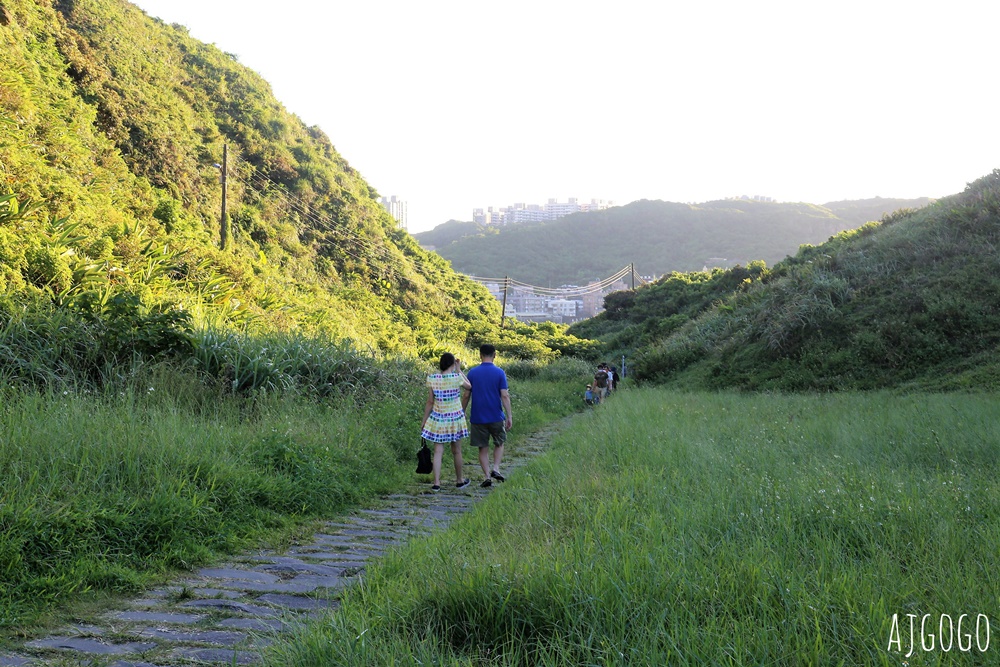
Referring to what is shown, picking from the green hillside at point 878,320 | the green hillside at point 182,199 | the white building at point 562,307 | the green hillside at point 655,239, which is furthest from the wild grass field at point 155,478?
the white building at point 562,307

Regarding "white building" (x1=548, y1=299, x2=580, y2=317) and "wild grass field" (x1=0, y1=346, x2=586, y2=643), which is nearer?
"wild grass field" (x1=0, y1=346, x2=586, y2=643)

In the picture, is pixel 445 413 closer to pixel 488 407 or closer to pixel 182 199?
pixel 488 407

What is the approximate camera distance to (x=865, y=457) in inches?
264

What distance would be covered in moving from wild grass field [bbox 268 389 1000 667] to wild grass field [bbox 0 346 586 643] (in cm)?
183

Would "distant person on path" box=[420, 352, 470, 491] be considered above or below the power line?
below

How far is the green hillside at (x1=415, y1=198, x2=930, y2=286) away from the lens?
114 meters

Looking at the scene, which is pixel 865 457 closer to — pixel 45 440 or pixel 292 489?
pixel 292 489

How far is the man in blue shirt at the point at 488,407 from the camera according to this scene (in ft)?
29.3

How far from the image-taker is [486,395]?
902cm

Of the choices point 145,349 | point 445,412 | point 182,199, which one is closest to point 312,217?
point 182,199

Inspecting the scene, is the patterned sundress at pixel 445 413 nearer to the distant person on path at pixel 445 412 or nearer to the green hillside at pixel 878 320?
the distant person on path at pixel 445 412

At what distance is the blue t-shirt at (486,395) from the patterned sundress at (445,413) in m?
0.28

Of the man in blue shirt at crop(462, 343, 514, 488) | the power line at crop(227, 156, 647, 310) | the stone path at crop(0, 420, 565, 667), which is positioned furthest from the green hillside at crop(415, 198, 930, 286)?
the stone path at crop(0, 420, 565, 667)

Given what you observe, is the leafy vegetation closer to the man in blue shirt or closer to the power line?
the power line
